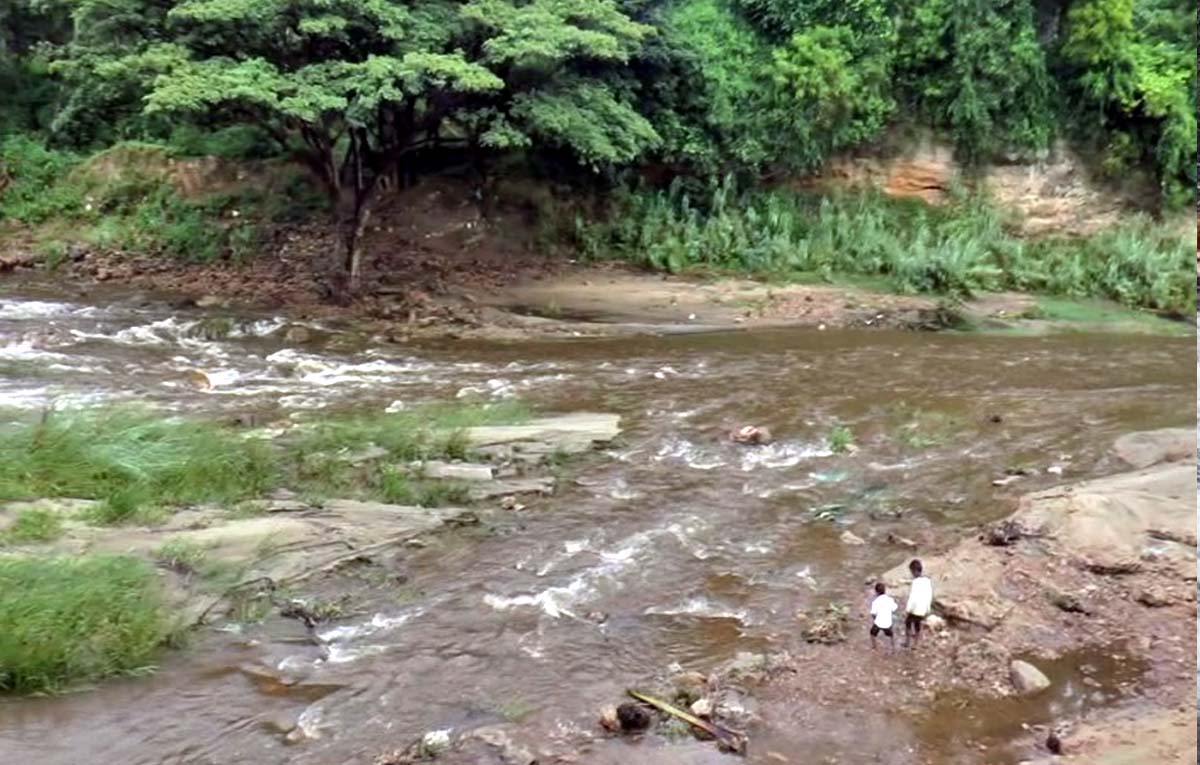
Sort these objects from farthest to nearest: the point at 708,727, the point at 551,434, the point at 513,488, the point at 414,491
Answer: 1. the point at 551,434
2. the point at 513,488
3. the point at 414,491
4. the point at 708,727

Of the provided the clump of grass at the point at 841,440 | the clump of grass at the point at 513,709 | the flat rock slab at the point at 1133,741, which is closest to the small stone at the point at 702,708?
the clump of grass at the point at 513,709

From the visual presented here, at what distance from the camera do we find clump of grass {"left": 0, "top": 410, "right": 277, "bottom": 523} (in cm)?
794

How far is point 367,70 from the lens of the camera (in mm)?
15930

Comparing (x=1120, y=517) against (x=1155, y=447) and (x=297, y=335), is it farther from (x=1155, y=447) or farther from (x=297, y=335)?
(x=297, y=335)

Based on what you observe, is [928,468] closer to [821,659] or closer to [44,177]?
[821,659]

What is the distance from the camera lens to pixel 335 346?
53.3ft

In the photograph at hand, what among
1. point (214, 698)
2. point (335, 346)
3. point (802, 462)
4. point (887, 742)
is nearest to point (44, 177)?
point (335, 346)

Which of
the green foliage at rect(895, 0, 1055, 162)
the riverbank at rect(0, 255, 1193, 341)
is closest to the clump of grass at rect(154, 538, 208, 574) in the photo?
the riverbank at rect(0, 255, 1193, 341)

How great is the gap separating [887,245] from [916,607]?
15.3 m

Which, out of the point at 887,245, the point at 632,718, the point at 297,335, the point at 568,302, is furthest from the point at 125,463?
the point at 887,245

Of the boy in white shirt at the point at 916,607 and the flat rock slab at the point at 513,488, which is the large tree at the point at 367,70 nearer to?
the flat rock slab at the point at 513,488

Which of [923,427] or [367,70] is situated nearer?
[923,427]

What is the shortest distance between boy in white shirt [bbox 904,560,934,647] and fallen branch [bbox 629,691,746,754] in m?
1.59

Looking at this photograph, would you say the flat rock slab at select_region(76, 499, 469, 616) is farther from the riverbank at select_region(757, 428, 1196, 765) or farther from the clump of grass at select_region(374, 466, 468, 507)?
the riverbank at select_region(757, 428, 1196, 765)
